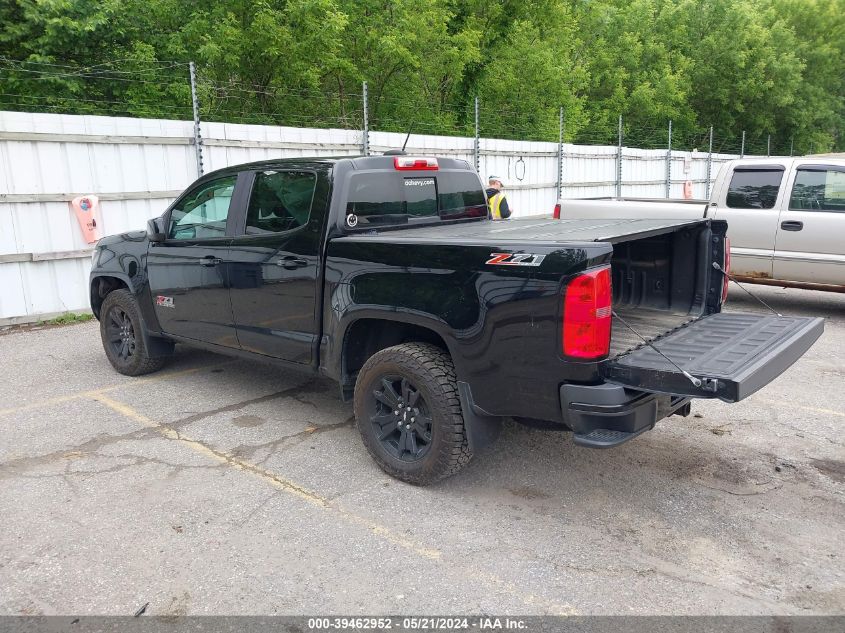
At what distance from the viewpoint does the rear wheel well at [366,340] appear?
423 cm

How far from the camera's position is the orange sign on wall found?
8594mm

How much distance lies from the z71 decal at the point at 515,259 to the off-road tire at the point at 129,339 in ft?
12.3

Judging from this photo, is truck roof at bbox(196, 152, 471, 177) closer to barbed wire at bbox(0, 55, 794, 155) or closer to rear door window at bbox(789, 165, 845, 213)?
barbed wire at bbox(0, 55, 794, 155)

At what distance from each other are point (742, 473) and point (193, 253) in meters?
4.12

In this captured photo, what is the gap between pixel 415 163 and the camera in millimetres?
4887

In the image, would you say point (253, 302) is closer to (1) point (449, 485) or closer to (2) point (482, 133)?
(1) point (449, 485)

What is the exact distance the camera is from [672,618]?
2.83 metres

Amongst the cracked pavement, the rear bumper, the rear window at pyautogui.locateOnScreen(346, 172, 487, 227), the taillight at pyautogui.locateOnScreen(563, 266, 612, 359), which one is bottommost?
the cracked pavement

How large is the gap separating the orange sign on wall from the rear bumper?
24.3 feet

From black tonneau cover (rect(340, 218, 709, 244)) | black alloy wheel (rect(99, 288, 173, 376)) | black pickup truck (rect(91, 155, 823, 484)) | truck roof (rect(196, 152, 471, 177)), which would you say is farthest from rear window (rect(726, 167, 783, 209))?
black alloy wheel (rect(99, 288, 173, 376))

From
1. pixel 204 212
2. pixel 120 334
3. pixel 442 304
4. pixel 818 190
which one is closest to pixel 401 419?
pixel 442 304

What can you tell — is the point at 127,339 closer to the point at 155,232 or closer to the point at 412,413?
the point at 155,232

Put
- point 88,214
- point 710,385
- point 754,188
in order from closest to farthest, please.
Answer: point 710,385
point 754,188
point 88,214

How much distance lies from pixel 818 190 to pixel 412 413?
6545mm
